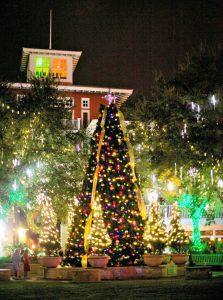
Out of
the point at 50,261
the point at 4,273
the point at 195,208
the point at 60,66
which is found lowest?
the point at 4,273

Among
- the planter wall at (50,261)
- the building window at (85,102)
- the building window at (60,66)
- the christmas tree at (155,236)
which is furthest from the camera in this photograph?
the building window at (85,102)

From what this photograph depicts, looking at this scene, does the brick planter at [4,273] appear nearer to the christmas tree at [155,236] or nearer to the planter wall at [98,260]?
the planter wall at [98,260]

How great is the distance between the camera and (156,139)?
117 feet

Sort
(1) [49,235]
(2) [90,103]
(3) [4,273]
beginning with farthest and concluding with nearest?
(2) [90,103] → (1) [49,235] → (3) [4,273]

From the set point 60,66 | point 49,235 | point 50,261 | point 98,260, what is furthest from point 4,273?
point 60,66

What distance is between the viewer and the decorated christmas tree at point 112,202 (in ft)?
75.0

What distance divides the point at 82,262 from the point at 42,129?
40.1 feet

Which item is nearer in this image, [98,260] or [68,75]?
[98,260]

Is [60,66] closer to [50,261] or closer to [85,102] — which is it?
[85,102]

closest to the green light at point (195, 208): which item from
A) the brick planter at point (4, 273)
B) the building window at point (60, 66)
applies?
the brick planter at point (4, 273)

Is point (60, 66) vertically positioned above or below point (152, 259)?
above

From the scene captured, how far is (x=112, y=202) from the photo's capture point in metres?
23.0

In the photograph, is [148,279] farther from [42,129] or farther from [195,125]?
[42,129]

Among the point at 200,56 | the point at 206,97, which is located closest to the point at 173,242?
the point at 206,97
